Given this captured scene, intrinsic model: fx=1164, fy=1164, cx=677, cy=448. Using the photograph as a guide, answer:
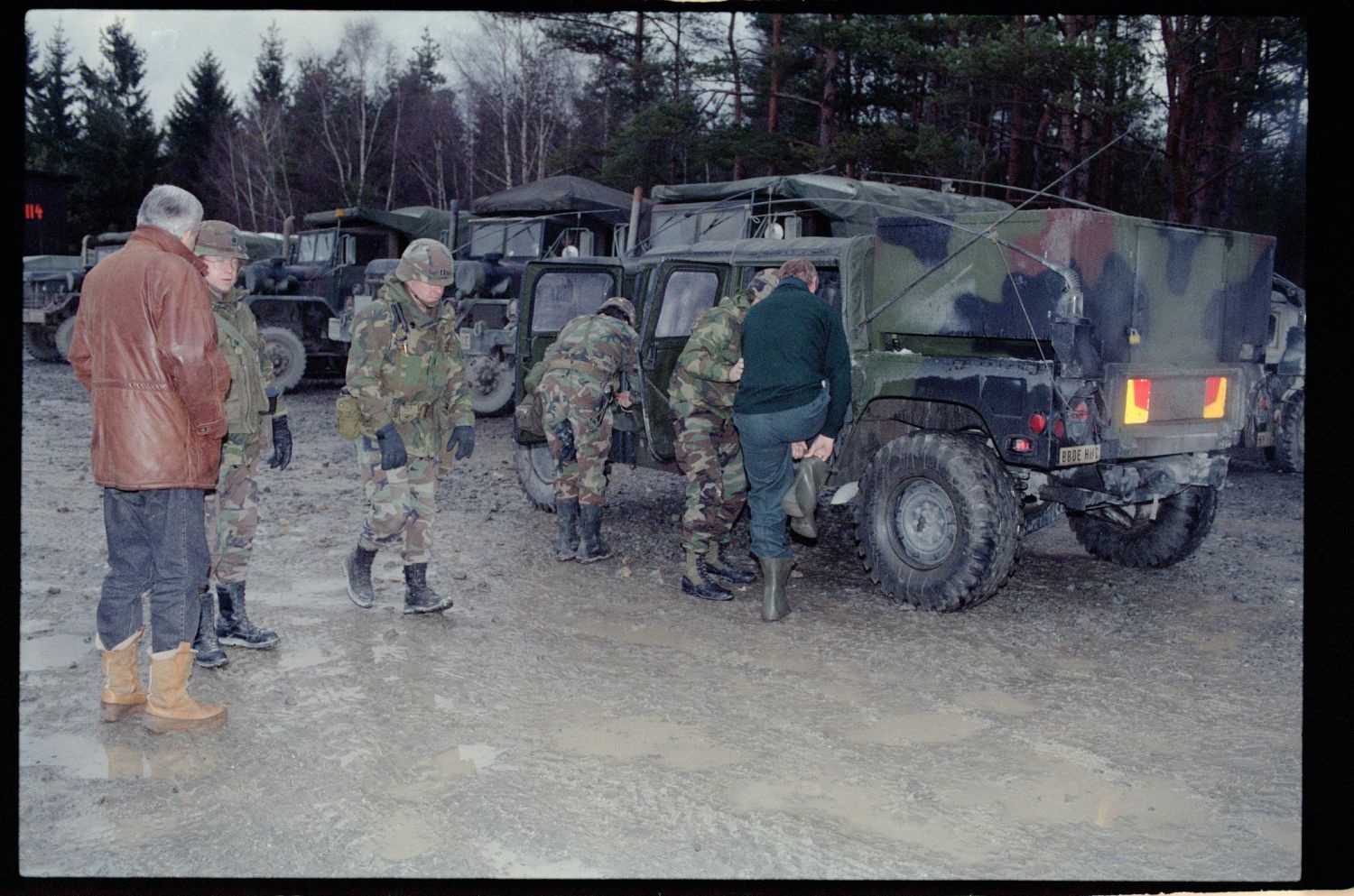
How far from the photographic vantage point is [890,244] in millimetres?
5965

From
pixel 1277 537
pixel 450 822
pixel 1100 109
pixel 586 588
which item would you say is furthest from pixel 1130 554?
pixel 1100 109

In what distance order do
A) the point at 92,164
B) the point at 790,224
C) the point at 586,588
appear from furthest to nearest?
the point at 92,164
the point at 790,224
the point at 586,588

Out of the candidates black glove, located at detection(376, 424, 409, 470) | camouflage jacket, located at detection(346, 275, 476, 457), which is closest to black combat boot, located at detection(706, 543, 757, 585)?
camouflage jacket, located at detection(346, 275, 476, 457)

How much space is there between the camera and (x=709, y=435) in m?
5.96

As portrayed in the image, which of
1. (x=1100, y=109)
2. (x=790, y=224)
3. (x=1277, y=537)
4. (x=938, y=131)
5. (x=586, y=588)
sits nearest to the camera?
(x=586, y=588)

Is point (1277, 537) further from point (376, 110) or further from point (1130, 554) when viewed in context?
point (376, 110)

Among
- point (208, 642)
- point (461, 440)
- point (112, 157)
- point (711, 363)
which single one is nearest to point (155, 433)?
point (208, 642)

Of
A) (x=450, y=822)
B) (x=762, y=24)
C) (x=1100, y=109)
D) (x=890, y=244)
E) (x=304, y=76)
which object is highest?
(x=304, y=76)

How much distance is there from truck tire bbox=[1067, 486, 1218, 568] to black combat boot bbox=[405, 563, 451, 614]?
345cm

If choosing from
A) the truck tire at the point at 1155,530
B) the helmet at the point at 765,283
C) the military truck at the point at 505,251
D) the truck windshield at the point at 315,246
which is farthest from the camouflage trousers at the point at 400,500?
the truck windshield at the point at 315,246

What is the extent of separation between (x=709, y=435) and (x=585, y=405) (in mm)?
766

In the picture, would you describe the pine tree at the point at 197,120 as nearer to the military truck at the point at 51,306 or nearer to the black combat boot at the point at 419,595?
the military truck at the point at 51,306

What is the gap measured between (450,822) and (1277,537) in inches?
236

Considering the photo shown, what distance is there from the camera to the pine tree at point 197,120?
2855cm
